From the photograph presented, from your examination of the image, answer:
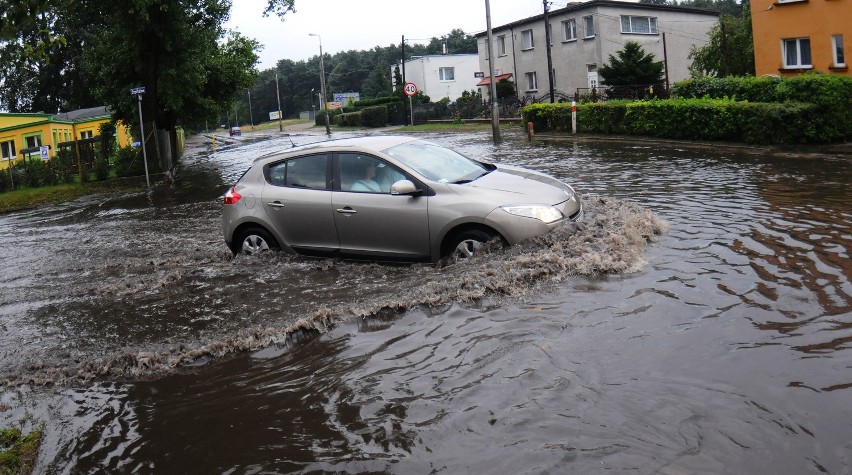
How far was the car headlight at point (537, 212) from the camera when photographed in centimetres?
849

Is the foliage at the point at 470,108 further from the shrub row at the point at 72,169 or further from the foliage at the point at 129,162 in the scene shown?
the shrub row at the point at 72,169

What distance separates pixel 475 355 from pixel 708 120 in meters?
18.8

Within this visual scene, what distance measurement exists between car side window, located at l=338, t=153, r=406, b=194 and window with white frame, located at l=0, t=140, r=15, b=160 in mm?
46561

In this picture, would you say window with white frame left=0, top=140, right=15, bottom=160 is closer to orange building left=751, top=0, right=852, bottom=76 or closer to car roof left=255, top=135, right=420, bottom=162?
orange building left=751, top=0, right=852, bottom=76

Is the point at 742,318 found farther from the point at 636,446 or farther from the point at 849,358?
the point at 636,446

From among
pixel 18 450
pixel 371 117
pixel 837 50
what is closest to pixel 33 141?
pixel 371 117

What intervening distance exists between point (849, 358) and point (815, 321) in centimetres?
83

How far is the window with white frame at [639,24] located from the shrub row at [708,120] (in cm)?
1989

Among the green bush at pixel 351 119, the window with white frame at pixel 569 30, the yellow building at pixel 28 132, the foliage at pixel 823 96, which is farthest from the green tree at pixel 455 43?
the foliage at pixel 823 96

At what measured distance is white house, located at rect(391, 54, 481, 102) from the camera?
75562 mm

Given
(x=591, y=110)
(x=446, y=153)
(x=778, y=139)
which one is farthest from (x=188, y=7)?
(x=446, y=153)

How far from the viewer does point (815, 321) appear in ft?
20.6

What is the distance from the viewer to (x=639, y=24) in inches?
1941

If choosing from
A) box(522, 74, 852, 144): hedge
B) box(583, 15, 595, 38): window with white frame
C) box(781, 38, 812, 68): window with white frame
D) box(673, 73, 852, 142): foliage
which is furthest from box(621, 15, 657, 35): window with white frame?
box(673, 73, 852, 142): foliage
